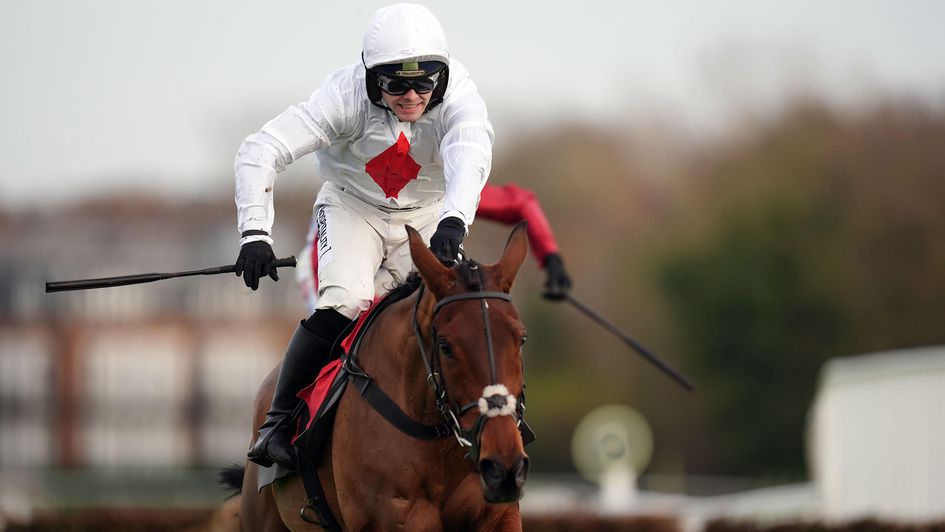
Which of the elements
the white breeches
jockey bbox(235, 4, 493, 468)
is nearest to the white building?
the white breeches

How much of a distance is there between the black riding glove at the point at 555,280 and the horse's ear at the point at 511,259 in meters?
4.02

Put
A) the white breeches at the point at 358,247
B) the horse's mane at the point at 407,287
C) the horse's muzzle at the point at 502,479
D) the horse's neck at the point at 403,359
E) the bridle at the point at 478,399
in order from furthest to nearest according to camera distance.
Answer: the white breeches at the point at 358,247 → the horse's mane at the point at 407,287 → the horse's neck at the point at 403,359 → the bridle at the point at 478,399 → the horse's muzzle at the point at 502,479

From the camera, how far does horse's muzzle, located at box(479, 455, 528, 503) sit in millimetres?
5176

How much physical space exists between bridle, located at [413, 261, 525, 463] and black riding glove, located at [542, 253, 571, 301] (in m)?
4.10

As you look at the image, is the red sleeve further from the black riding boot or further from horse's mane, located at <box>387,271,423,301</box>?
horse's mane, located at <box>387,271,423,301</box>

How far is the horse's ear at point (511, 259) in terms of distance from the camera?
5699 mm

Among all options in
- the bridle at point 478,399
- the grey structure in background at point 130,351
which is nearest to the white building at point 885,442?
the bridle at point 478,399

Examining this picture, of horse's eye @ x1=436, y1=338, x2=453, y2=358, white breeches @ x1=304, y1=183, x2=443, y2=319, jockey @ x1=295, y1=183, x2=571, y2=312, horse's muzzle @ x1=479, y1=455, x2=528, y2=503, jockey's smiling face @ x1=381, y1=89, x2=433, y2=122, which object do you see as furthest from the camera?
jockey @ x1=295, y1=183, x2=571, y2=312

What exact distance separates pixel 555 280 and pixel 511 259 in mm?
4861

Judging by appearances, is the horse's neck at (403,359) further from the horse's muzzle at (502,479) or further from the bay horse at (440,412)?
the horse's muzzle at (502,479)

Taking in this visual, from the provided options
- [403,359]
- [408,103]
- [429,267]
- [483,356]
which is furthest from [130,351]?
[483,356]

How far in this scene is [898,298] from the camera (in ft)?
148

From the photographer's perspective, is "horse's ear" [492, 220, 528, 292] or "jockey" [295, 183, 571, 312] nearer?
"horse's ear" [492, 220, 528, 292]

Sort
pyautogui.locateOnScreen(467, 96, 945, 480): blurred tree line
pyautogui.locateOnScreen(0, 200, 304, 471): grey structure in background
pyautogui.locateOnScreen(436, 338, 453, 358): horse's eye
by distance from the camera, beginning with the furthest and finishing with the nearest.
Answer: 1. pyautogui.locateOnScreen(0, 200, 304, 471): grey structure in background
2. pyautogui.locateOnScreen(467, 96, 945, 480): blurred tree line
3. pyautogui.locateOnScreen(436, 338, 453, 358): horse's eye
